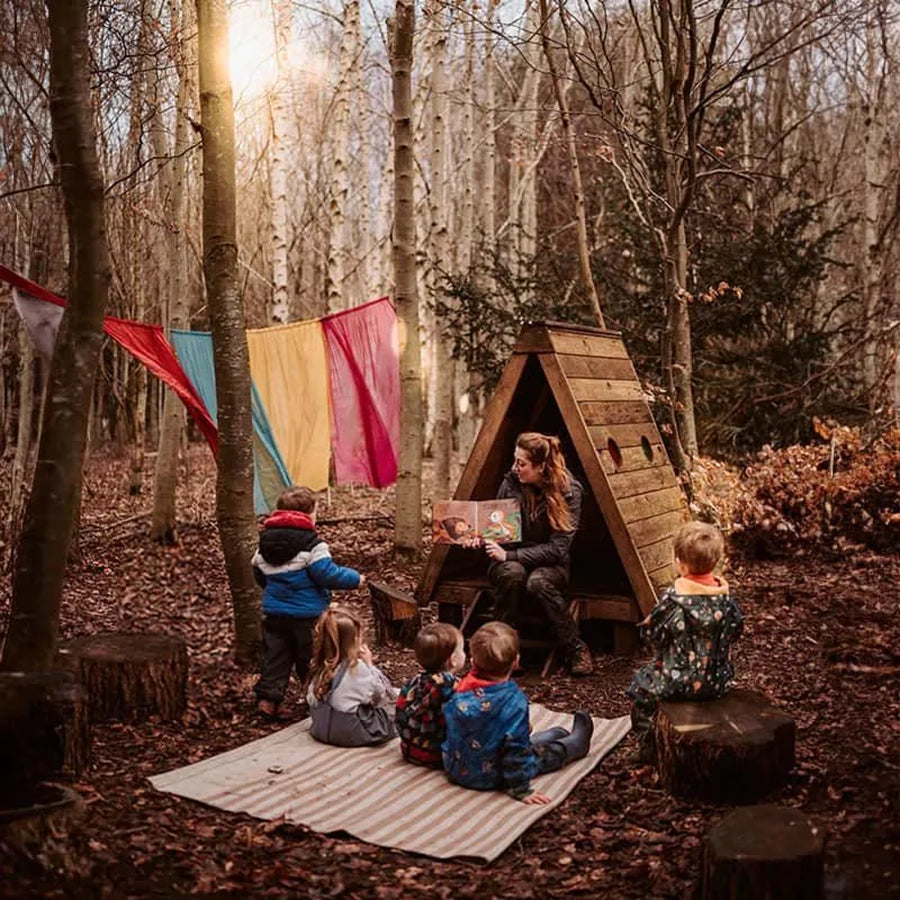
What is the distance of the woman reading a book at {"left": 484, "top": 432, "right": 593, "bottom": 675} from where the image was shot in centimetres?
576

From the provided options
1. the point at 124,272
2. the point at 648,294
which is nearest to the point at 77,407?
the point at 648,294

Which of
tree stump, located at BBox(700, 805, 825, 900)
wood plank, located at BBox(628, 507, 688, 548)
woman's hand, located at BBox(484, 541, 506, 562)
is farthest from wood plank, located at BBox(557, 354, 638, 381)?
tree stump, located at BBox(700, 805, 825, 900)

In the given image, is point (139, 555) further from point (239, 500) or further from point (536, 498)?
point (536, 498)

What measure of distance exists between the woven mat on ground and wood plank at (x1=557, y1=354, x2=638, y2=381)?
2.43 m

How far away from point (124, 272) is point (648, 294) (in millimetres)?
7242

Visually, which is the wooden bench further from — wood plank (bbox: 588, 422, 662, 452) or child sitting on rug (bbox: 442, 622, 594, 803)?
child sitting on rug (bbox: 442, 622, 594, 803)

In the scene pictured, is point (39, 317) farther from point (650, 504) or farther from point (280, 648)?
point (650, 504)

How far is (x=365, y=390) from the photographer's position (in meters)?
9.26

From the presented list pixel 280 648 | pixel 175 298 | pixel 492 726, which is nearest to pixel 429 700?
pixel 492 726

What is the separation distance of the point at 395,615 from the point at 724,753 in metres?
3.06

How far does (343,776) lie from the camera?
170 inches

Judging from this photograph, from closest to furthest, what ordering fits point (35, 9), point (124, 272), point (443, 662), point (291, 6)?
point (443, 662)
point (35, 9)
point (124, 272)
point (291, 6)

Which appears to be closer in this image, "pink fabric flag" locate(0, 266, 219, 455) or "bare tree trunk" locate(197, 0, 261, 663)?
"bare tree trunk" locate(197, 0, 261, 663)

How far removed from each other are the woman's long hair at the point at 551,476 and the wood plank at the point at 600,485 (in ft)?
0.72
